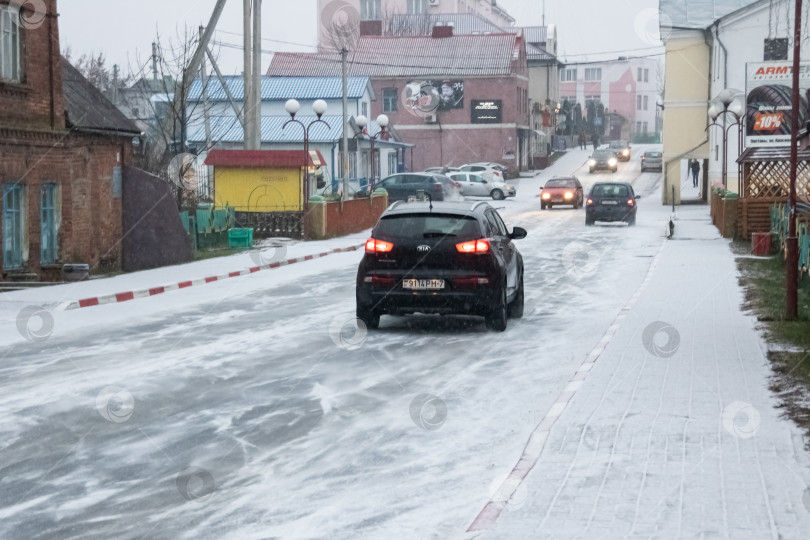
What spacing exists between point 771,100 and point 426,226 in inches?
1164

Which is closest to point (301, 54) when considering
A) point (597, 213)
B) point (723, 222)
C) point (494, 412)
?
point (597, 213)

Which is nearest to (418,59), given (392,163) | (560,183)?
(392,163)

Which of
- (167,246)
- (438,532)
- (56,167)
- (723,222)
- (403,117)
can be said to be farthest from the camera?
(403,117)

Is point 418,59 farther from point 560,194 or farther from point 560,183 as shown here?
point 560,194

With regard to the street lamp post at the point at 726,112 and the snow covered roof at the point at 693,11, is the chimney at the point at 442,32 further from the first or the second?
the street lamp post at the point at 726,112

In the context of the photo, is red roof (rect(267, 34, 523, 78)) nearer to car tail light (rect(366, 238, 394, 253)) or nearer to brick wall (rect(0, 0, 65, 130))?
brick wall (rect(0, 0, 65, 130))

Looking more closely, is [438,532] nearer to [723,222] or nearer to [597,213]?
[723,222]

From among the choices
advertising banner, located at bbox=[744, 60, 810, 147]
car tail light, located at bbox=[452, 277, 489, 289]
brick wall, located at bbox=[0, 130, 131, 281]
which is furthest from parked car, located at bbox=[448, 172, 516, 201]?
car tail light, located at bbox=[452, 277, 489, 289]

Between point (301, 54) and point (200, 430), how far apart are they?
78876 millimetres

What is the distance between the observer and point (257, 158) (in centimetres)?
3531

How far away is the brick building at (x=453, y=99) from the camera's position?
83.5 meters

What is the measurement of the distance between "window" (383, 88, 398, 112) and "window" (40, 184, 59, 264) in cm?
6220

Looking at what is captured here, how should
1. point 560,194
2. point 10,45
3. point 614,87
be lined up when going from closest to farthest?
point 10,45 < point 560,194 < point 614,87

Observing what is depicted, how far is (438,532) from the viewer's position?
22.3 ft
